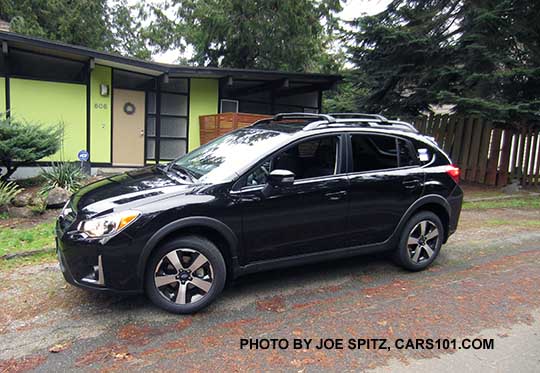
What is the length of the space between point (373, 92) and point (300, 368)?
10.9m

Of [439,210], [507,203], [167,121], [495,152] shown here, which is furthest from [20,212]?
[495,152]

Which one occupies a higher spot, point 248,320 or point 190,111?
point 190,111

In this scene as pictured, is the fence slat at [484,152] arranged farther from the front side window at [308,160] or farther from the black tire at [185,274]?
the black tire at [185,274]

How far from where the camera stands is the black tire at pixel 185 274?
11.6 feet

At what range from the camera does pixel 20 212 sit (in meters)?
6.68

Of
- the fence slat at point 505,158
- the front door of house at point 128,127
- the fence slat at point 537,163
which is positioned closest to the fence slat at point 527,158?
the fence slat at point 537,163

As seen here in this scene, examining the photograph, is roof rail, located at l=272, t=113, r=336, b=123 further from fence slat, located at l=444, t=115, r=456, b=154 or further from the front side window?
fence slat, located at l=444, t=115, r=456, b=154

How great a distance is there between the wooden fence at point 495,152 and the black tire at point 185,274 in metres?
9.25

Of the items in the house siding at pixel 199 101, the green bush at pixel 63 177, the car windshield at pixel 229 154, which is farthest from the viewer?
the house siding at pixel 199 101

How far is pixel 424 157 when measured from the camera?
499 centimetres

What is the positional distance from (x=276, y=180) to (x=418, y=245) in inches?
81.6

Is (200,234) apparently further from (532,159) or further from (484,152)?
(532,159)

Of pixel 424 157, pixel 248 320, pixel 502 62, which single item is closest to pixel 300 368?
pixel 248 320

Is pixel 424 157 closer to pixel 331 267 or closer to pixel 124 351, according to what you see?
pixel 331 267
